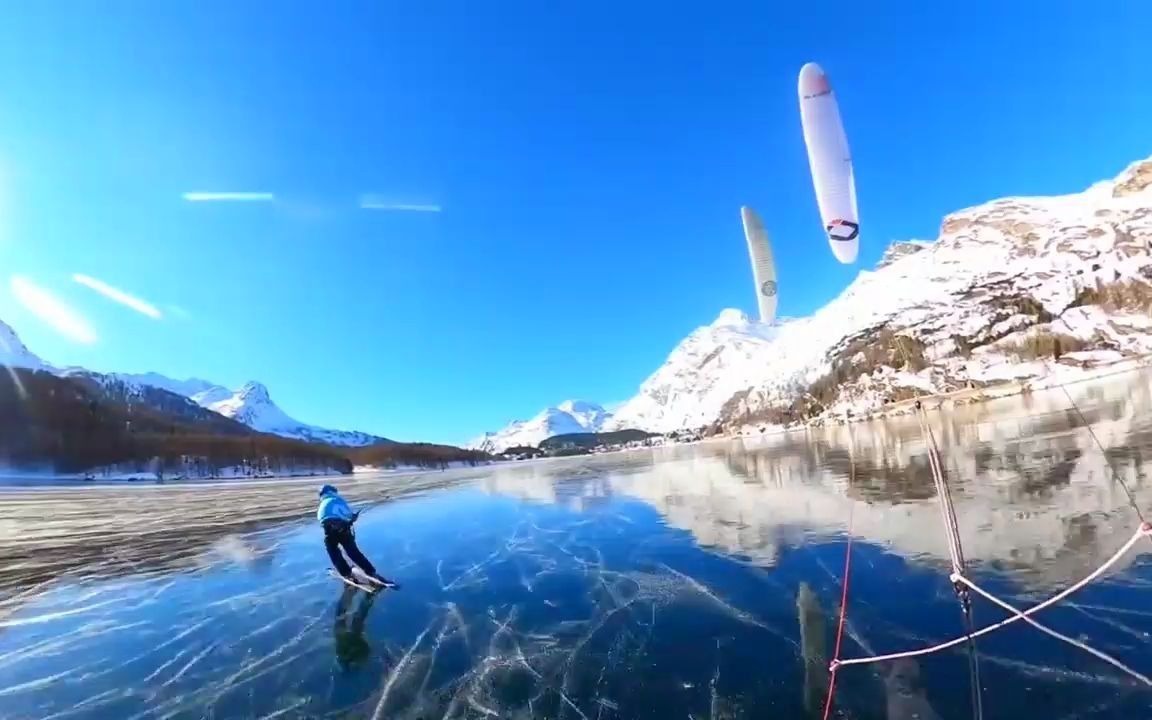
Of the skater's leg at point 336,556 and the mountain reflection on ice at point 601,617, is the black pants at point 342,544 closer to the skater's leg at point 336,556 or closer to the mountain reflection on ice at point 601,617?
the skater's leg at point 336,556

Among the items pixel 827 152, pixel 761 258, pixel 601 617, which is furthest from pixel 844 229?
pixel 601 617

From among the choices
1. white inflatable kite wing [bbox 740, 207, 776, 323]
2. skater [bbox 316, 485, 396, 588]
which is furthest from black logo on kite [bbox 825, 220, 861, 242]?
skater [bbox 316, 485, 396, 588]

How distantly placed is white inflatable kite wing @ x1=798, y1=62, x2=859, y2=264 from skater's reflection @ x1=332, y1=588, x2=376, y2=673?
2076cm

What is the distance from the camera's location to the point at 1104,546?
36.8 feet

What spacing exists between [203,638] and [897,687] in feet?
36.3

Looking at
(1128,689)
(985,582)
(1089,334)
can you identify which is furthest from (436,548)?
(1089,334)

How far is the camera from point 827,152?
22188 millimetres

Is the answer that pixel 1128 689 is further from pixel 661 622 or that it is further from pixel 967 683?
pixel 661 622

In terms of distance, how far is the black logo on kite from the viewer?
924 inches

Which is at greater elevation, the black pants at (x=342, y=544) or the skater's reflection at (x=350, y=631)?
the black pants at (x=342, y=544)

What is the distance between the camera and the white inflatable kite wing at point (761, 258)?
30406 mm

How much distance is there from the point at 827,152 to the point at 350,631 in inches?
855

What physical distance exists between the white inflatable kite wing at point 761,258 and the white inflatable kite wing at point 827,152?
683cm

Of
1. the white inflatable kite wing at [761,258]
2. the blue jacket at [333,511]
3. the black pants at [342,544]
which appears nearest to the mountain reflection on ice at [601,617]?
the black pants at [342,544]
